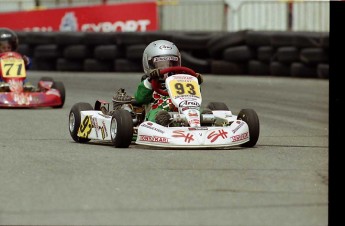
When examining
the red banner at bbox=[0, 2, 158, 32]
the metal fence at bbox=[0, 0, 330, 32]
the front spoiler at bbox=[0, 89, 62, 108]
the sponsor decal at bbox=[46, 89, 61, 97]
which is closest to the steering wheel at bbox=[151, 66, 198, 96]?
the front spoiler at bbox=[0, 89, 62, 108]

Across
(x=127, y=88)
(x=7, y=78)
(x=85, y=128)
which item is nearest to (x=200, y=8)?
(x=127, y=88)

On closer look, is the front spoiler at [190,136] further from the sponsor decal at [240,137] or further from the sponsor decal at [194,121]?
the sponsor decal at [194,121]

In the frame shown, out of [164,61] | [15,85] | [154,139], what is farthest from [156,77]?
[15,85]

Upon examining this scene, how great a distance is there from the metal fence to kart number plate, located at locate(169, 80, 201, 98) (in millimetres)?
12247

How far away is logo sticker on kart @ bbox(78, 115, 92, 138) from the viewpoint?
10327 millimetres

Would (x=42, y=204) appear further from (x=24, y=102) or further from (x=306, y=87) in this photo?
(x=306, y=87)

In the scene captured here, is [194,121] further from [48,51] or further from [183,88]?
[48,51]

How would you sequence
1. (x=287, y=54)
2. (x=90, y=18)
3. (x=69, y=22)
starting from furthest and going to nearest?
(x=69, y=22)
(x=90, y=18)
(x=287, y=54)

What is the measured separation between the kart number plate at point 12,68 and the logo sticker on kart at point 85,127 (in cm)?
484

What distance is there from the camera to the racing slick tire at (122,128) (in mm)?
9305

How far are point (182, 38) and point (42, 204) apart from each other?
15305mm

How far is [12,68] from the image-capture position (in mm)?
15219

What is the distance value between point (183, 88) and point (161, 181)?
2.30 metres

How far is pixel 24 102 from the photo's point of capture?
1473 centimetres
